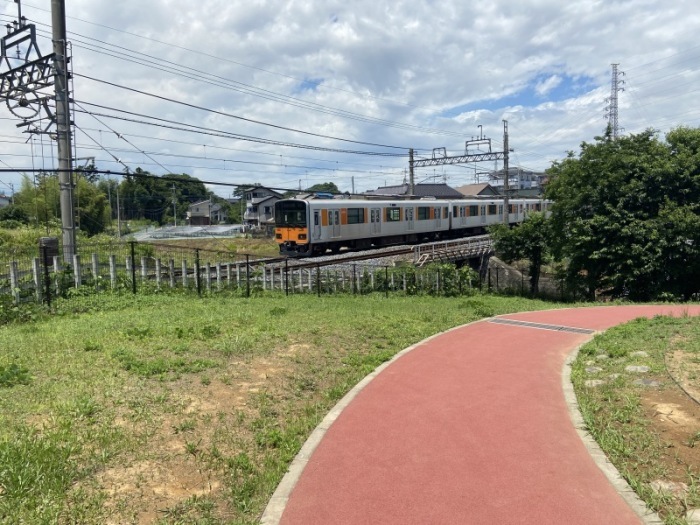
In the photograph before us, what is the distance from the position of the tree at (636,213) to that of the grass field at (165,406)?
14.1 meters

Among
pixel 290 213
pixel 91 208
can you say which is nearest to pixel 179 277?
pixel 290 213

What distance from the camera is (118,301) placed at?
12.8 m

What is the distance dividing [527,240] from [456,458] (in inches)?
925

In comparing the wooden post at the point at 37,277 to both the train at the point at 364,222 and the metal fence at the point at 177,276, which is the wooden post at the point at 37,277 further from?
the train at the point at 364,222

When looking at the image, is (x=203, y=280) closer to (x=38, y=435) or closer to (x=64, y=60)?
(x=64, y=60)

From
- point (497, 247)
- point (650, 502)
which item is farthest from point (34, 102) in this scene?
point (497, 247)

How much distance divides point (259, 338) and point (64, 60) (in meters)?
10.6

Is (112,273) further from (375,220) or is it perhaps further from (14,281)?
(375,220)

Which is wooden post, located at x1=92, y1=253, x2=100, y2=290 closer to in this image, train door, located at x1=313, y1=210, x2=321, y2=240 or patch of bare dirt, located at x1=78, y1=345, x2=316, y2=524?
patch of bare dirt, located at x1=78, y1=345, x2=316, y2=524

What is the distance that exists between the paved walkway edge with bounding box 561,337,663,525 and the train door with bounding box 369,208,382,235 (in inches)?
799

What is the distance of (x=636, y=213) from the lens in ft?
68.1

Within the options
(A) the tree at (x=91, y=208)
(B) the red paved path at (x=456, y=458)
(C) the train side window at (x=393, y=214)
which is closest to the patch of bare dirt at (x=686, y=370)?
(B) the red paved path at (x=456, y=458)

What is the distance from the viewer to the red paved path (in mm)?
3805

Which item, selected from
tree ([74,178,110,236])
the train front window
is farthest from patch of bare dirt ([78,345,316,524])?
tree ([74,178,110,236])
